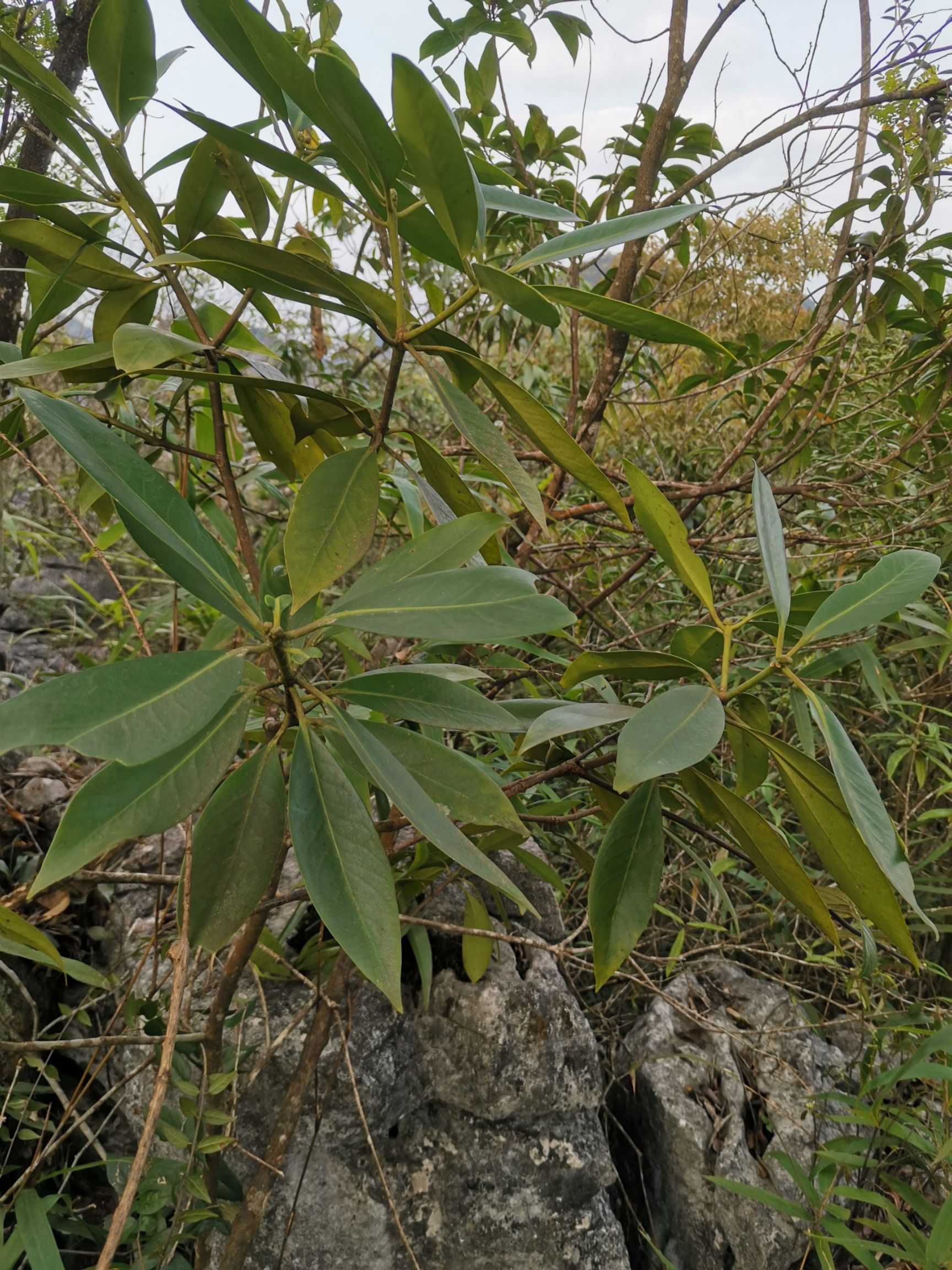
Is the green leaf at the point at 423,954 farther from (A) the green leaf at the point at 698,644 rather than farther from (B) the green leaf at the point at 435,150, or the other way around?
(B) the green leaf at the point at 435,150

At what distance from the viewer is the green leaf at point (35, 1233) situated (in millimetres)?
595

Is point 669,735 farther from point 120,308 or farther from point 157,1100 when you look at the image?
point 120,308

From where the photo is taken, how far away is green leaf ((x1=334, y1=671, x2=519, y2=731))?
447 mm

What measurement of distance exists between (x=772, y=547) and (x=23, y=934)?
47cm

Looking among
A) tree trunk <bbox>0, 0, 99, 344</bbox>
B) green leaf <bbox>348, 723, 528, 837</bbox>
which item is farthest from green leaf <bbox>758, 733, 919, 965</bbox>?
tree trunk <bbox>0, 0, 99, 344</bbox>

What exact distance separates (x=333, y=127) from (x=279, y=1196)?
97 centimetres

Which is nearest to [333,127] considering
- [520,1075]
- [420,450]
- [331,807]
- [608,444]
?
Answer: [420,450]

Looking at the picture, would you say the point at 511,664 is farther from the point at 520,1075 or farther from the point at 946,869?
the point at 946,869

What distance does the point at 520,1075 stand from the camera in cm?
97

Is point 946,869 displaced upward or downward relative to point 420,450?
downward

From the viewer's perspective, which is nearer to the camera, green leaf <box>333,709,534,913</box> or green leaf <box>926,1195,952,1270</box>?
green leaf <box>333,709,534,913</box>

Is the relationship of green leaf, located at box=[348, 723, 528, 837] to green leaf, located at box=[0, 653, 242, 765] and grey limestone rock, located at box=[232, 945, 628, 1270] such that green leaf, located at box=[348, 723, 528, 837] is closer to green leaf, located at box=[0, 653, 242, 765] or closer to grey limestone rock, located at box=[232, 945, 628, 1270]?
green leaf, located at box=[0, 653, 242, 765]

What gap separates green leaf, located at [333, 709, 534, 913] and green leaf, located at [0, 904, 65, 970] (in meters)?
0.20

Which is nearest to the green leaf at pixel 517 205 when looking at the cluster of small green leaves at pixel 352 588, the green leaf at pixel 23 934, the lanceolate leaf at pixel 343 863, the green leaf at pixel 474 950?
the cluster of small green leaves at pixel 352 588
